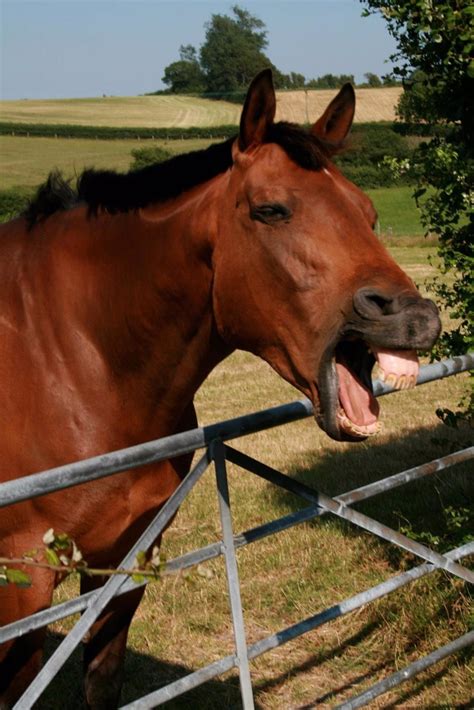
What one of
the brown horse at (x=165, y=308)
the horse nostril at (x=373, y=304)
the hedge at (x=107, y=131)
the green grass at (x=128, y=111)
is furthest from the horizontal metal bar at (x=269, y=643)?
the green grass at (x=128, y=111)

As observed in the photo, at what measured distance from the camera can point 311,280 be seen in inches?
93.7

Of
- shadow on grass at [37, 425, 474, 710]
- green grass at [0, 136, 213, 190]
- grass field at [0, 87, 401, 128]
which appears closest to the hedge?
green grass at [0, 136, 213, 190]

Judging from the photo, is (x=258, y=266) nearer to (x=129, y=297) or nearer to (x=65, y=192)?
(x=129, y=297)

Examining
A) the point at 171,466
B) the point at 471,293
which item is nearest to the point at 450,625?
the point at 471,293

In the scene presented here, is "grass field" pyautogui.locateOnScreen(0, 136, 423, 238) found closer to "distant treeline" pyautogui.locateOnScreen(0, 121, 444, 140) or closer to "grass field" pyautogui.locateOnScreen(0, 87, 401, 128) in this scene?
"distant treeline" pyautogui.locateOnScreen(0, 121, 444, 140)

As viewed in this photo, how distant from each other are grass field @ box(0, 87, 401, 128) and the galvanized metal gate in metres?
43.4

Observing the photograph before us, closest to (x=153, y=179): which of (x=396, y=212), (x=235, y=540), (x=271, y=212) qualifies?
Result: (x=271, y=212)

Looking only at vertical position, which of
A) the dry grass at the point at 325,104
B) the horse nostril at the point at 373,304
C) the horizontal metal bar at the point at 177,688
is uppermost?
the dry grass at the point at 325,104

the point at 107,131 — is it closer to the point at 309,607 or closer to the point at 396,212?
the point at 396,212

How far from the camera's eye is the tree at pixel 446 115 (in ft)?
13.4

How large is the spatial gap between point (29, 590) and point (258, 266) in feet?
4.25

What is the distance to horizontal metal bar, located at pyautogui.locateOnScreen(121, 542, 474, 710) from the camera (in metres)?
2.32

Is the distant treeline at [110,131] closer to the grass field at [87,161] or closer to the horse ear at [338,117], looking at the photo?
the grass field at [87,161]

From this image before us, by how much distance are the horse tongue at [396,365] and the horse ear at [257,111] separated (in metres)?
0.83
